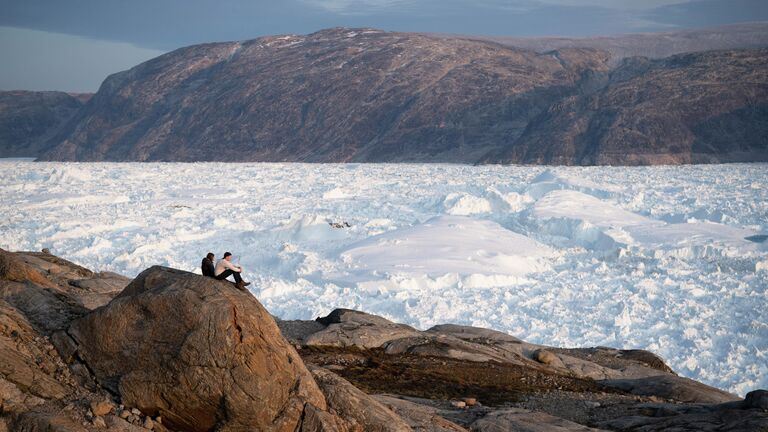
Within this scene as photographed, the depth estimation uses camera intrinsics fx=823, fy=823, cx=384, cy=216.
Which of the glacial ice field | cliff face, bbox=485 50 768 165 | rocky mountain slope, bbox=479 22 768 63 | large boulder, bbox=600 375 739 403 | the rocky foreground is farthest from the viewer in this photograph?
rocky mountain slope, bbox=479 22 768 63

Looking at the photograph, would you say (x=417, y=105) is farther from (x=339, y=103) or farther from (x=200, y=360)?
(x=200, y=360)

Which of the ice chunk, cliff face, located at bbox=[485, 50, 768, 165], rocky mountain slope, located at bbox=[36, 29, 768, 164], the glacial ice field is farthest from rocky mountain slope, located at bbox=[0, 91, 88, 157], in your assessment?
the ice chunk

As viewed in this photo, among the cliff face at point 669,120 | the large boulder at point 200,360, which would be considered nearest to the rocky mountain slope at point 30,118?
the cliff face at point 669,120

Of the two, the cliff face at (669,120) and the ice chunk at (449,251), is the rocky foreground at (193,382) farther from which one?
the cliff face at (669,120)

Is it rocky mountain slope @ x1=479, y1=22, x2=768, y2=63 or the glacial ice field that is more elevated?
rocky mountain slope @ x1=479, y1=22, x2=768, y2=63

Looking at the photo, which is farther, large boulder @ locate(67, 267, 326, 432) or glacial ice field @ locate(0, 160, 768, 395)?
glacial ice field @ locate(0, 160, 768, 395)

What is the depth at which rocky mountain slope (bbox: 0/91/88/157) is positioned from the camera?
294 ft

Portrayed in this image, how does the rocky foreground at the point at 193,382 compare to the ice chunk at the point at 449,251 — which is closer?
the rocky foreground at the point at 193,382

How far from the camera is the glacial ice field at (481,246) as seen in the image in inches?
666

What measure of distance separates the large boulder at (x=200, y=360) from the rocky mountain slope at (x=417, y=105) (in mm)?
51585

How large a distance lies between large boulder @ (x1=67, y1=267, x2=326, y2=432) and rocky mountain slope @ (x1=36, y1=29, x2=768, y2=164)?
51585 mm

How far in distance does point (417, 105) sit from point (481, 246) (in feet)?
178

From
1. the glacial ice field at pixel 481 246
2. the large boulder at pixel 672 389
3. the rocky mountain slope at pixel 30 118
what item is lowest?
the rocky mountain slope at pixel 30 118

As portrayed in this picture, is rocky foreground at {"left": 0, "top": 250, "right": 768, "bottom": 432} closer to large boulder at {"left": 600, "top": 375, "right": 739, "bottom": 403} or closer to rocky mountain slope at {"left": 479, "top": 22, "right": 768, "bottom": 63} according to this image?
large boulder at {"left": 600, "top": 375, "right": 739, "bottom": 403}
